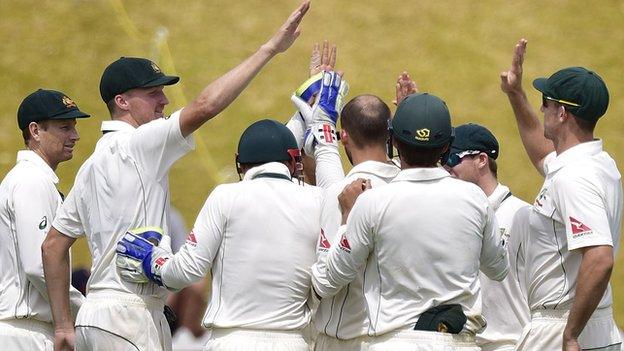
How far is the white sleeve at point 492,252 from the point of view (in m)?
5.89

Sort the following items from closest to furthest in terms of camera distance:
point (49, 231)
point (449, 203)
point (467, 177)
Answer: point (449, 203), point (49, 231), point (467, 177)

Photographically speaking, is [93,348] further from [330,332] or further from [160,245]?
[330,332]

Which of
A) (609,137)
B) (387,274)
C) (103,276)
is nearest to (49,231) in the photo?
(103,276)

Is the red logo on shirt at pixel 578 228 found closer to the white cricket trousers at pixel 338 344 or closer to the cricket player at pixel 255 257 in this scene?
the white cricket trousers at pixel 338 344

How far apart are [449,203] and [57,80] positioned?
19.2ft

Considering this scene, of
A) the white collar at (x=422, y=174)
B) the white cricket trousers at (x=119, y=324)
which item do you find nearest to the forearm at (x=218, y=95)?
the white cricket trousers at (x=119, y=324)

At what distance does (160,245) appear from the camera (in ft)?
21.5

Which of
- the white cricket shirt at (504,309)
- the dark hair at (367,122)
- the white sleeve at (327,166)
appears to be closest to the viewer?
the dark hair at (367,122)

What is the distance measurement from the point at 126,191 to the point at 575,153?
7.19 feet

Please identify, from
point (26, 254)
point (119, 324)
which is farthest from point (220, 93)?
point (26, 254)

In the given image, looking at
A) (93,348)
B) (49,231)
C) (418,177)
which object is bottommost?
(93,348)

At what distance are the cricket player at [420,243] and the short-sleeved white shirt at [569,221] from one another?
1.43ft

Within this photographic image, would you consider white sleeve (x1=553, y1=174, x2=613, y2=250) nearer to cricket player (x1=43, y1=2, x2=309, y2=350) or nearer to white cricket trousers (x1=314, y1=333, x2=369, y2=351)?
white cricket trousers (x1=314, y1=333, x2=369, y2=351)

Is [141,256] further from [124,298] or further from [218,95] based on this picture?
[218,95]
